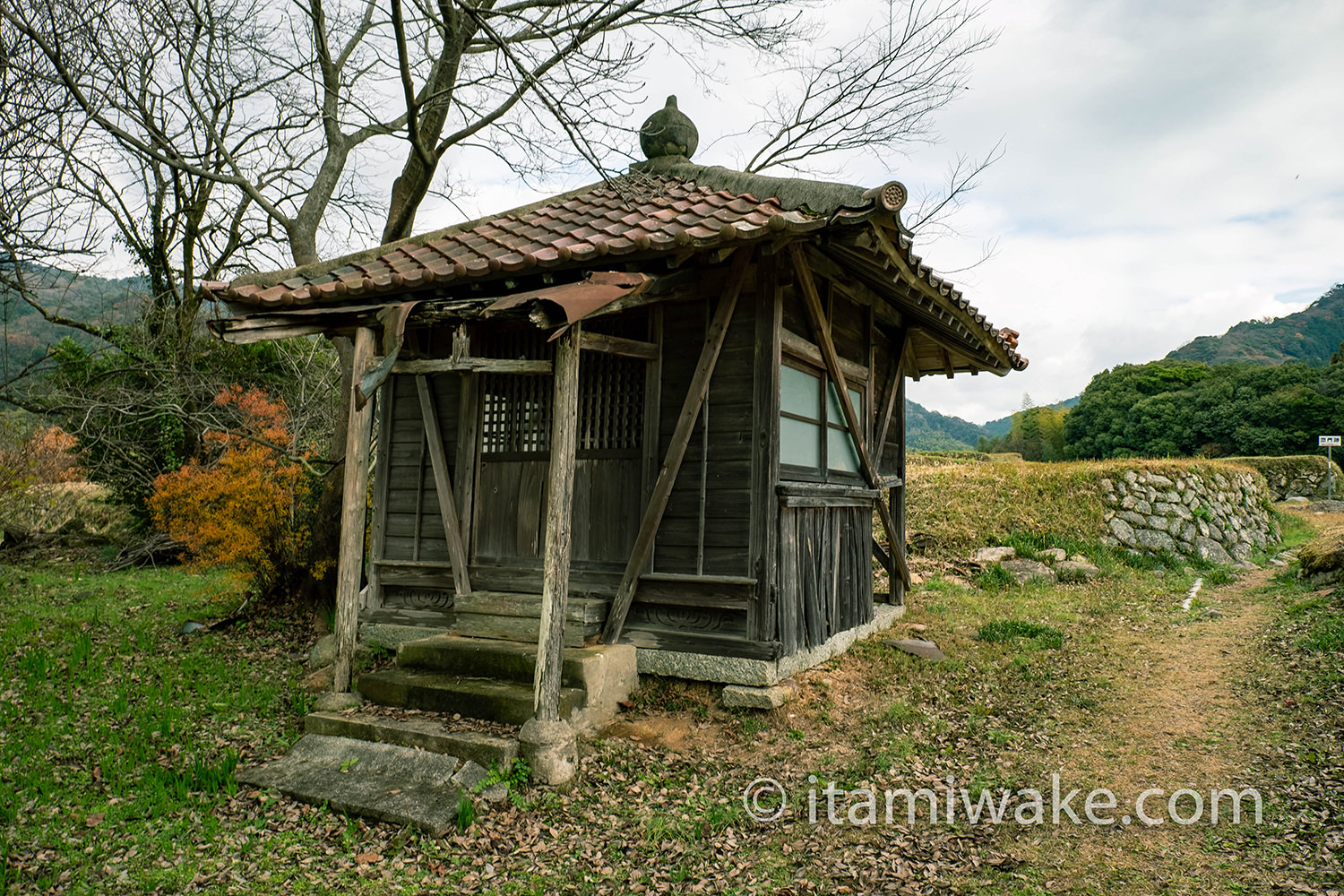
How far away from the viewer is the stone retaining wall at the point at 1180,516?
1323 cm

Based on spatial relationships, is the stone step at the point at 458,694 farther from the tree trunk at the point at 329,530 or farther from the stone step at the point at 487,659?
the tree trunk at the point at 329,530

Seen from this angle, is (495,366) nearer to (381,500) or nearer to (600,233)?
(600,233)

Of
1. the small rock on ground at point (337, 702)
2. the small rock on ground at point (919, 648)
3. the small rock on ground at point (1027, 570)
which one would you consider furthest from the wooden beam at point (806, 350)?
the small rock on ground at point (1027, 570)

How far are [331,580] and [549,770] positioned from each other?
5945 millimetres

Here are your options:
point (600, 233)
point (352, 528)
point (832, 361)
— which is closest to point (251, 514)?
point (352, 528)

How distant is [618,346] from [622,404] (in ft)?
2.42

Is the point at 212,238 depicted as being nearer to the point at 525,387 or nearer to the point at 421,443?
the point at 421,443

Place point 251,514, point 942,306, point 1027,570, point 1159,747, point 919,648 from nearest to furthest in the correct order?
1. point 1159,747
2. point 942,306
3. point 919,648
4. point 251,514
5. point 1027,570

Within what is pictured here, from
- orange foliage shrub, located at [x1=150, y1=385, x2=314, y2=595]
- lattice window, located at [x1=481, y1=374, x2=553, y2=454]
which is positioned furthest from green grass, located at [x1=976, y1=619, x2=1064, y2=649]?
orange foliage shrub, located at [x1=150, y1=385, x2=314, y2=595]

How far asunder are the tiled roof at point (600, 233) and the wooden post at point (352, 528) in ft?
1.98

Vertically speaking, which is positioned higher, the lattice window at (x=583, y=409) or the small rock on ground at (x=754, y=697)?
the lattice window at (x=583, y=409)

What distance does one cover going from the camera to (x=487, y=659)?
555cm

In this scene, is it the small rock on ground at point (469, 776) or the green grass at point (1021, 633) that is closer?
the small rock on ground at point (469, 776)

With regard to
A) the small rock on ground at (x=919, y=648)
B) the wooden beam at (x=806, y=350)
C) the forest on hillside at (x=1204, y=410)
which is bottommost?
the small rock on ground at (x=919, y=648)
